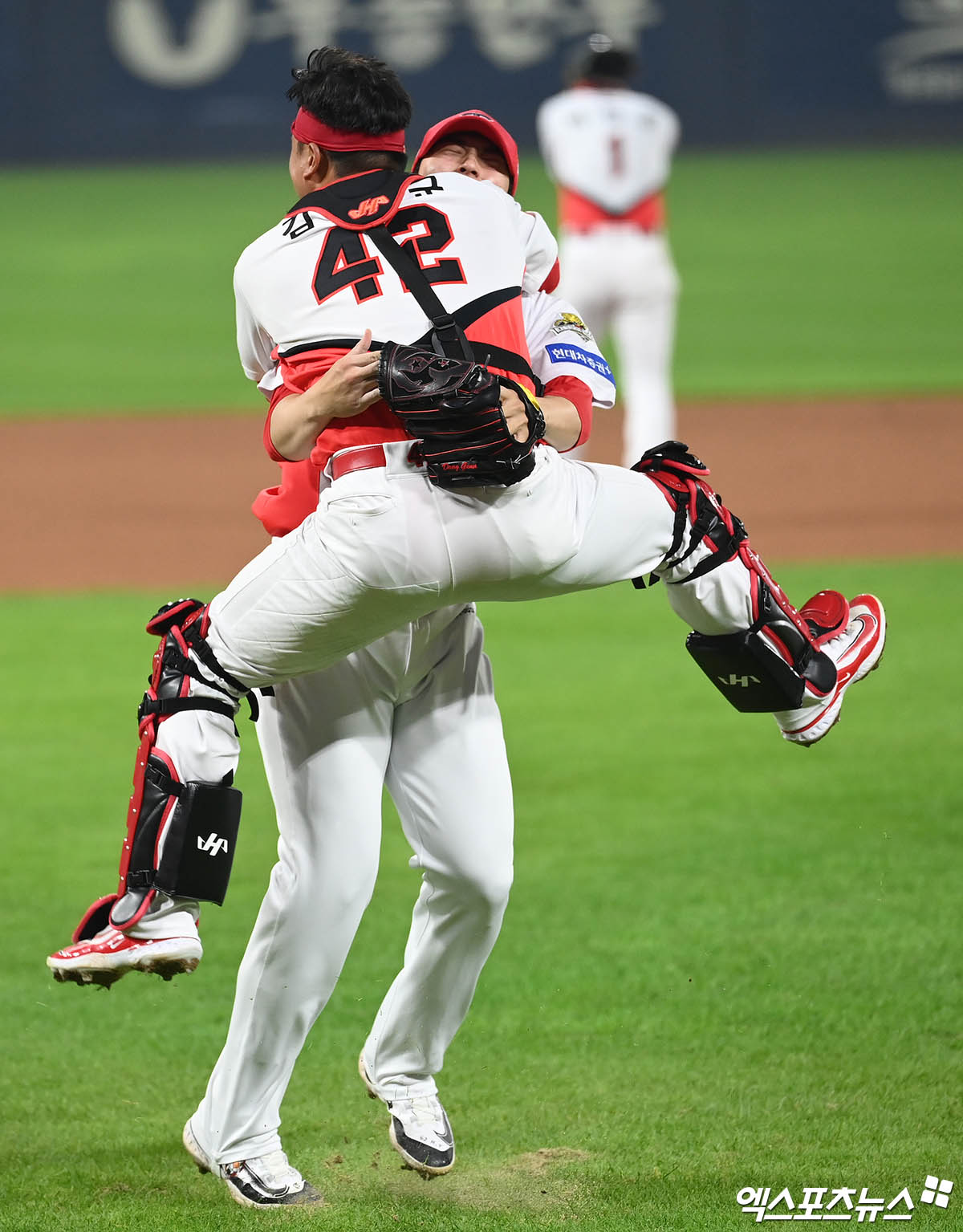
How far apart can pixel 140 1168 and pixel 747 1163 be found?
1337 millimetres

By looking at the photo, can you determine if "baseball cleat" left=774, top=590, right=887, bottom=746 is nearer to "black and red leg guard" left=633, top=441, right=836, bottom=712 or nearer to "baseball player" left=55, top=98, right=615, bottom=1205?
"black and red leg guard" left=633, top=441, right=836, bottom=712

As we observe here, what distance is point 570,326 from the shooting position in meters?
3.53

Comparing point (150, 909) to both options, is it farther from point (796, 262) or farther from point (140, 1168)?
point (796, 262)

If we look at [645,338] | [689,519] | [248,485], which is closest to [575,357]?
[689,519]

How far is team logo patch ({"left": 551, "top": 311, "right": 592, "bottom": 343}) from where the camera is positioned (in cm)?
352

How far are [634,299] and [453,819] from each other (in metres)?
7.40

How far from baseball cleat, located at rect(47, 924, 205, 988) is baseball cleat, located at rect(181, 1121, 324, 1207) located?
2.13ft

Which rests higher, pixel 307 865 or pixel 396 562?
pixel 396 562

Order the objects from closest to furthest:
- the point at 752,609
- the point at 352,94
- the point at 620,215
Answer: the point at 352,94 < the point at 752,609 < the point at 620,215

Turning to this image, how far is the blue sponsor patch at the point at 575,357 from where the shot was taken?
11.3 ft

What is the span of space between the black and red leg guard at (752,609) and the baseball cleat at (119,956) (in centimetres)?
114

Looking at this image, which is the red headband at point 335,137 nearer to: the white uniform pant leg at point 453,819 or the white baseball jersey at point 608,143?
the white uniform pant leg at point 453,819

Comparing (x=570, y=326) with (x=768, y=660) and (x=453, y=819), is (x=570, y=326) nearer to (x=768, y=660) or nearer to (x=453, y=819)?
(x=768, y=660)

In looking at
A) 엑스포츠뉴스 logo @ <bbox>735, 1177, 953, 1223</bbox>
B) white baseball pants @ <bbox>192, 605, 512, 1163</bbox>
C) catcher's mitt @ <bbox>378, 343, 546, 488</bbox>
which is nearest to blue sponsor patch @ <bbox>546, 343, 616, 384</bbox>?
catcher's mitt @ <bbox>378, 343, 546, 488</bbox>
